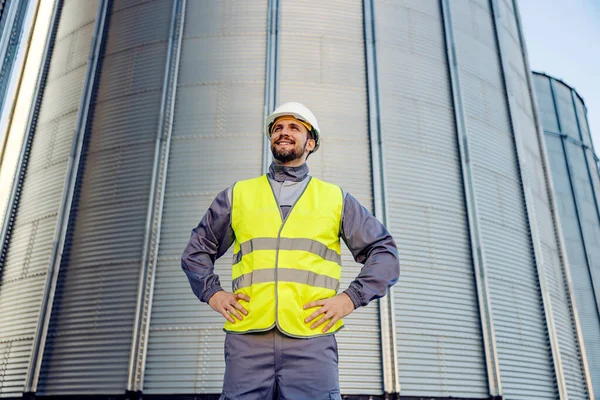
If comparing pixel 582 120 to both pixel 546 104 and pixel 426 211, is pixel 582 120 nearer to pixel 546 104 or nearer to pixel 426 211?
pixel 546 104

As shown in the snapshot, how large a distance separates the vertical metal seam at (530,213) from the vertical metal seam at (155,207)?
22.4ft

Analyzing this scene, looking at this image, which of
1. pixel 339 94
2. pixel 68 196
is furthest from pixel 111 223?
pixel 339 94

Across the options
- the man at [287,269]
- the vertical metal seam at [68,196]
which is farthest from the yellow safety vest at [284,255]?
the vertical metal seam at [68,196]

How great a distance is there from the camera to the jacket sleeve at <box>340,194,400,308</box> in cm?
286

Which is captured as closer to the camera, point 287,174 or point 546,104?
point 287,174

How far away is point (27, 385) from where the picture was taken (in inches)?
369

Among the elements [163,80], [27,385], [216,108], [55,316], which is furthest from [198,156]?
[27,385]

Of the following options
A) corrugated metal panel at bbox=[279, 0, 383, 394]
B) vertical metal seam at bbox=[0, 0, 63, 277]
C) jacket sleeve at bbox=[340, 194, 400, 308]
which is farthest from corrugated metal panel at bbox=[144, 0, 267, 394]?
jacket sleeve at bbox=[340, 194, 400, 308]

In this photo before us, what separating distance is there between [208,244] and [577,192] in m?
17.7

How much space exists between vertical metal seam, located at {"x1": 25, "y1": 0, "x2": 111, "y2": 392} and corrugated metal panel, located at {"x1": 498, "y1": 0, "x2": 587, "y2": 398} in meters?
8.53

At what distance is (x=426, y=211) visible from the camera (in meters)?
10.2

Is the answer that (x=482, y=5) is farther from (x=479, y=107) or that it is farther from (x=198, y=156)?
(x=198, y=156)

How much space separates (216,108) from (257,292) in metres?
8.04

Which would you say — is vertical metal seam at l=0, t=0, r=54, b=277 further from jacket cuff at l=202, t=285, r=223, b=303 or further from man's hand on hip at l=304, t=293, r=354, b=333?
man's hand on hip at l=304, t=293, r=354, b=333
